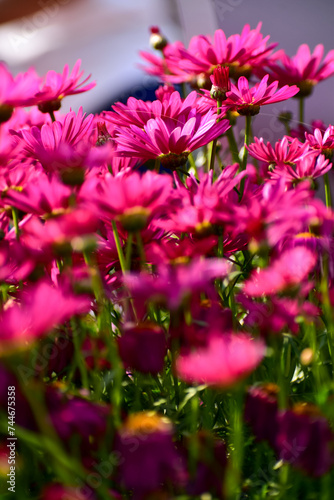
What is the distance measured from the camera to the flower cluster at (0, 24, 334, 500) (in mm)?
233

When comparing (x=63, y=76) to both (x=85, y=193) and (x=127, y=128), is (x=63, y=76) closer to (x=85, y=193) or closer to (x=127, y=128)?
(x=127, y=128)

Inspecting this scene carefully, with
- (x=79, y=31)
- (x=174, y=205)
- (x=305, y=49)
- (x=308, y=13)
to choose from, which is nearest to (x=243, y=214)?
(x=174, y=205)

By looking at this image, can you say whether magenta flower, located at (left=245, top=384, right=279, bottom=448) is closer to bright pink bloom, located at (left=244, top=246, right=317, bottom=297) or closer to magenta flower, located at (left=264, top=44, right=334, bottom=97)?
bright pink bloom, located at (left=244, top=246, right=317, bottom=297)

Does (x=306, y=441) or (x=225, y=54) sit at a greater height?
(x=225, y=54)

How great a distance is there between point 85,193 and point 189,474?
135mm

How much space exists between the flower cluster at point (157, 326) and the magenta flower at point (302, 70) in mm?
209

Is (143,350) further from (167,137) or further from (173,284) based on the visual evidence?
(167,137)

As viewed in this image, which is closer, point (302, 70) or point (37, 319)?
point (37, 319)

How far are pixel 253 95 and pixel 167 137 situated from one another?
0.33 feet

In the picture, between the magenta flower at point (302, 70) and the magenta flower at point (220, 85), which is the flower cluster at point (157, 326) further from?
the magenta flower at point (302, 70)

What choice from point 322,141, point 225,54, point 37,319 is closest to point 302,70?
point 225,54

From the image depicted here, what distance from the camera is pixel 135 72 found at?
5.37 feet

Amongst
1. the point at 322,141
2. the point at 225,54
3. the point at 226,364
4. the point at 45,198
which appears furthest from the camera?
the point at 225,54

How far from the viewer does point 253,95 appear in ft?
1.53
